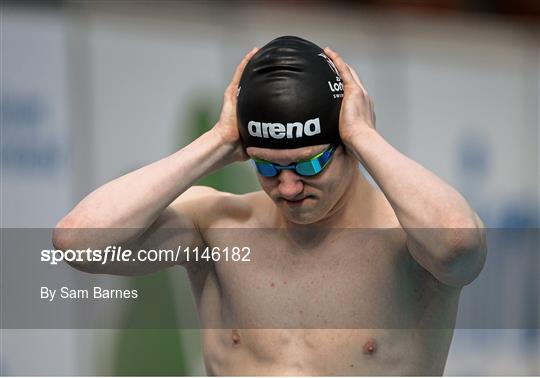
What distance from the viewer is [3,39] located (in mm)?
4074

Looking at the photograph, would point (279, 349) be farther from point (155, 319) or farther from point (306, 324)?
point (155, 319)

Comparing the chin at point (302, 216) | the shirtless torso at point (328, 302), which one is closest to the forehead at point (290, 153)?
the chin at point (302, 216)

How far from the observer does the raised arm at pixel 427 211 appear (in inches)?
80.4

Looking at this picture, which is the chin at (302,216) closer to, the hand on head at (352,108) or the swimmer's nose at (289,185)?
the swimmer's nose at (289,185)

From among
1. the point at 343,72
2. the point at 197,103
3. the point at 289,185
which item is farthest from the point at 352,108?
the point at 197,103

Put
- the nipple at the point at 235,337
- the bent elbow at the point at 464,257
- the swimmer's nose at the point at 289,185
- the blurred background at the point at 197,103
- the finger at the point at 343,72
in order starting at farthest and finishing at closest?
the blurred background at the point at 197,103
the nipple at the point at 235,337
the finger at the point at 343,72
the swimmer's nose at the point at 289,185
the bent elbow at the point at 464,257

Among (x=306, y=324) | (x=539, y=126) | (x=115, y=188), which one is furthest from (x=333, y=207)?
(x=539, y=126)

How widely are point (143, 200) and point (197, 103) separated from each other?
7.60 feet

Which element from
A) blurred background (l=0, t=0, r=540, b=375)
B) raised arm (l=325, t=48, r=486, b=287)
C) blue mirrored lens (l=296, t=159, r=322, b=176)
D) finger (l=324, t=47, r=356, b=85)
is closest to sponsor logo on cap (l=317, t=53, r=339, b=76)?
finger (l=324, t=47, r=356, b=85)

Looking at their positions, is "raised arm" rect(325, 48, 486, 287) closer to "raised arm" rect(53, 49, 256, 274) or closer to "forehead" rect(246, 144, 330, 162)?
"forehead" rect(246, 144, 330, 162)

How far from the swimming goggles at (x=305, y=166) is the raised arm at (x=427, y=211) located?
0.06 metres

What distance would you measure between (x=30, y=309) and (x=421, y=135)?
91.5 inches

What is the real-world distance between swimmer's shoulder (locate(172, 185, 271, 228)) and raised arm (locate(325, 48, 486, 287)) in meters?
0.37

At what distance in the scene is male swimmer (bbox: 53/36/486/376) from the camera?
213 cm
